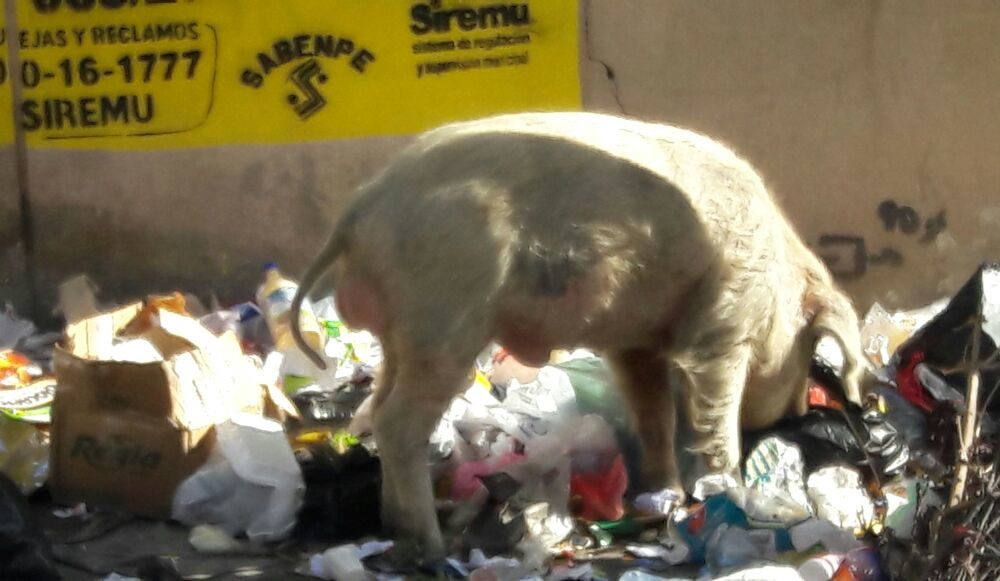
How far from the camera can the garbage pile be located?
3.88m

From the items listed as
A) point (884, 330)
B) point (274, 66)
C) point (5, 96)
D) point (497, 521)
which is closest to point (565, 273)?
point (497, 521)

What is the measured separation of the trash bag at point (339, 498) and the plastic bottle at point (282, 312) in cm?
111

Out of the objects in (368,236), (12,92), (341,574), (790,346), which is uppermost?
(12,92)

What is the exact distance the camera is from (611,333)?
4.61 metres

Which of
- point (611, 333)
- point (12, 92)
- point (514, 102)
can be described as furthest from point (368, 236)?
point (12, 92)

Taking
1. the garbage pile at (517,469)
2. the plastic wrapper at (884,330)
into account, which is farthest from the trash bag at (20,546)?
the plastic wrapper at (884,330)

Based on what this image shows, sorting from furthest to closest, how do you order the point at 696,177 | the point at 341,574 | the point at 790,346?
1. the point at 790,346
2. the point at 696,177
3. the point at 341,574

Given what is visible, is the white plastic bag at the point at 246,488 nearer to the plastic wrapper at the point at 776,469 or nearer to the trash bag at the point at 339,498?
the trash bag at the point at 339,498

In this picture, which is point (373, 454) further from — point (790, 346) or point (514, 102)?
point (514, 102)

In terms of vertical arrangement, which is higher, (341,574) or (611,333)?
Answer: (611,333)

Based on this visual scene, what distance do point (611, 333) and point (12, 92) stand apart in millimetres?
3643

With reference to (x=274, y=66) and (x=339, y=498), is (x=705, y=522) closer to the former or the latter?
(x=339, y=498)

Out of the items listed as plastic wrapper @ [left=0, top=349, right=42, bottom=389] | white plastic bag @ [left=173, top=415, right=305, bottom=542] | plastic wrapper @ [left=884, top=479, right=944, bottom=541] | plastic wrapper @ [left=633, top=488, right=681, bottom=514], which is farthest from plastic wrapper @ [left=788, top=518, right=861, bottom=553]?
plastic wrapper @ [left=0, top=349, right=42, bottom=389]

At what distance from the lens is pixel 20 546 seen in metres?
3.77
